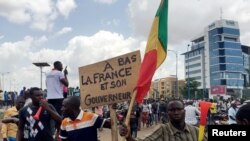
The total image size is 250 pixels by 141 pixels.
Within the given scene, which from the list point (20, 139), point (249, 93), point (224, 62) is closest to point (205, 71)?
point (224, 62)

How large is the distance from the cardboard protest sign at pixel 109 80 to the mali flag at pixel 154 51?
0.17 meters

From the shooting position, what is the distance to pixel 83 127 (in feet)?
16.5

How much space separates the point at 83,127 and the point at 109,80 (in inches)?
31.3

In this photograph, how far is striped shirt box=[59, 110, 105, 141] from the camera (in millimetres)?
5023

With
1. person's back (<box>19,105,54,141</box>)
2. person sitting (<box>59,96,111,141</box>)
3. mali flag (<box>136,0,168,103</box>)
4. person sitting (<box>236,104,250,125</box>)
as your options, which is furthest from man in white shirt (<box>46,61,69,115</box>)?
person sitting (<box>236,104,250,125</box>)

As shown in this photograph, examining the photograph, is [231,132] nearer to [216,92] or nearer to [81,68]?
[81,68]

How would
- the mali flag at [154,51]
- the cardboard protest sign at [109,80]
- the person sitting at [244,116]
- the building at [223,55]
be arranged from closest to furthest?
the person sitting at [244,116] < the mali flag at [154,51] < the cardboard protest sign at [109,80] < the building at [223,55]

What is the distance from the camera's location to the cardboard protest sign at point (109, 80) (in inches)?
215

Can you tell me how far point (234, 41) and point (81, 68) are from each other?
Result: 138938 millimetres

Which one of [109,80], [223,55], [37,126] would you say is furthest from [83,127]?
[223,55]

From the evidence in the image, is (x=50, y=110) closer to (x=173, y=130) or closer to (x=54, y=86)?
(x=173, y=130)

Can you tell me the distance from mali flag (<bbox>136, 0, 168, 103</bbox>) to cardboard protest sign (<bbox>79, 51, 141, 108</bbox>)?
0.17 m

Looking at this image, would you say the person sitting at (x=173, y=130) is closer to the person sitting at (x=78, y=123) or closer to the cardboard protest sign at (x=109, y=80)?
the person sitting at (x=78, y=123)

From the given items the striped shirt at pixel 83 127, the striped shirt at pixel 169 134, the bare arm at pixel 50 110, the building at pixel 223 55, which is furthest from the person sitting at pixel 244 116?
the building at pixel 223 55
